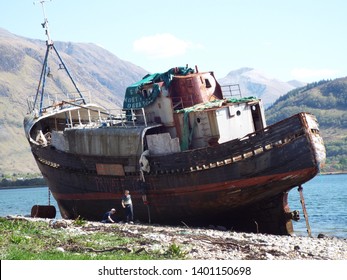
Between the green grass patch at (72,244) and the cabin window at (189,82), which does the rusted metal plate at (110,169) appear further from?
the green grass patch at (72,244)

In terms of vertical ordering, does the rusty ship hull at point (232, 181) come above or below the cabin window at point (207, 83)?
below

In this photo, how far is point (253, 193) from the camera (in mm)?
26469

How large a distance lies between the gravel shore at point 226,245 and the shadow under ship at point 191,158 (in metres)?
4.09

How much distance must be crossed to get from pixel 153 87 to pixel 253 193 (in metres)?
7.85

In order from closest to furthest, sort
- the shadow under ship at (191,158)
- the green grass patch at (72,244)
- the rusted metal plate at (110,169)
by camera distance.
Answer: the green grass patch at (72,244) → the shadow under ship at (191,158) → the rusted metal plate at (110,169)

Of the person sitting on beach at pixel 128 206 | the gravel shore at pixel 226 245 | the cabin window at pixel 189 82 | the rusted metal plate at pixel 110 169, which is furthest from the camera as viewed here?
the rusted metal plate at pixel 110 169

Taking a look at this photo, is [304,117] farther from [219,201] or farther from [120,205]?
[120,205]

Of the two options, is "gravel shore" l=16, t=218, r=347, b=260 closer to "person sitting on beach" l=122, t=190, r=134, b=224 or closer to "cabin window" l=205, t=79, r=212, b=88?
"person sitting on beach" l=122, t=190, r=134, b=224

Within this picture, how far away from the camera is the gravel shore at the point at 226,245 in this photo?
1735 centimetres

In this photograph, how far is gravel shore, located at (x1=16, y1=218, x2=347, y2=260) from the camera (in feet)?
56.9

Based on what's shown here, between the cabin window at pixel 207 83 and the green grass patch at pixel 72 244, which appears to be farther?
the cabin window at pixel 207 83

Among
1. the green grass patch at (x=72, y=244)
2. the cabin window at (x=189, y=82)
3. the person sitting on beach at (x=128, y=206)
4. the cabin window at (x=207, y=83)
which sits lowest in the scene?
the person sitting on beach at (x=128, y=206)

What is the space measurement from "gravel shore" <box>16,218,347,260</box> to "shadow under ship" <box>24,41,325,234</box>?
13.4ft

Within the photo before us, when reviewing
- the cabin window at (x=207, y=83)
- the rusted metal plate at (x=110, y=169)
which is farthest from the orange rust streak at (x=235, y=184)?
the cabin window at (x=207, y=83)
